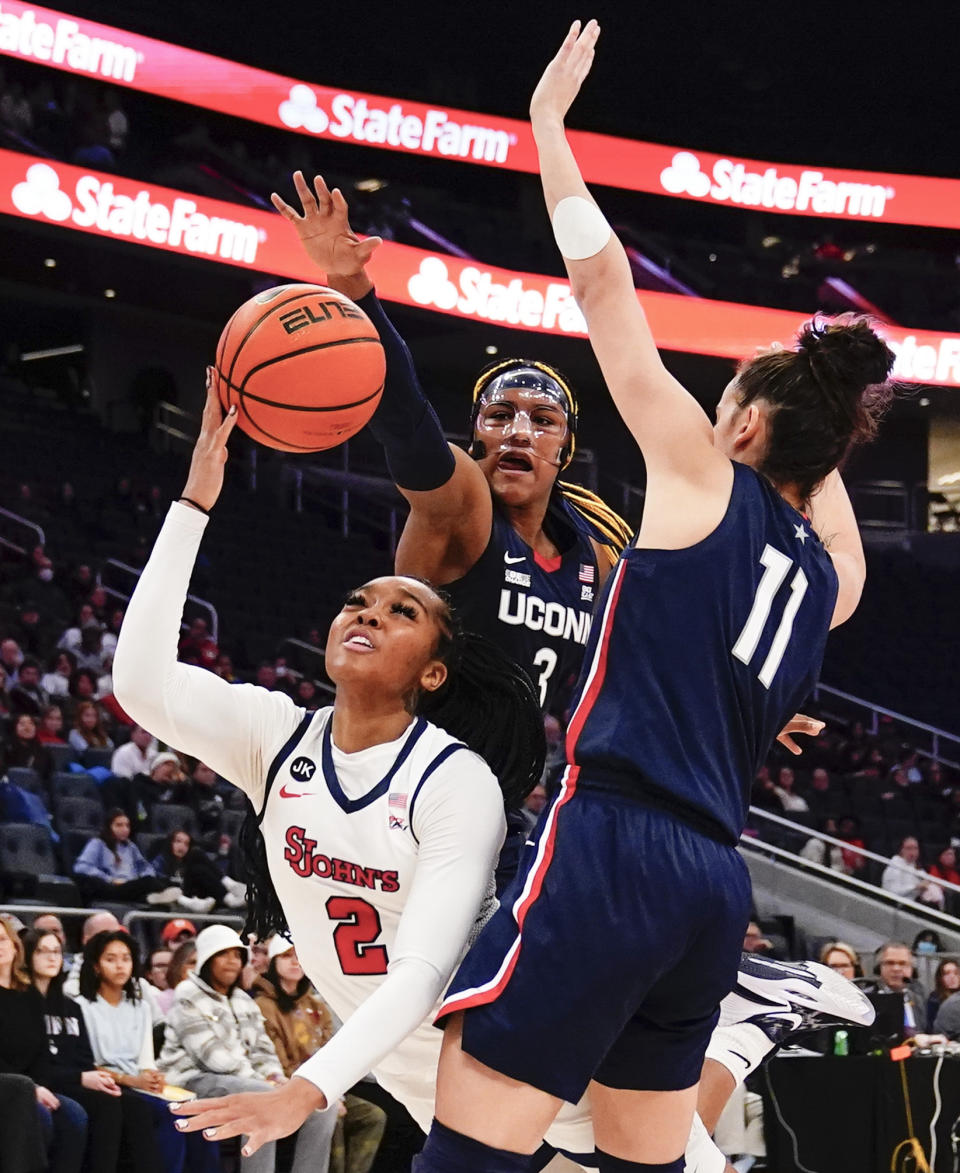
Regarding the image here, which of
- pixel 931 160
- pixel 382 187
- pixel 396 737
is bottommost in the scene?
pixel 396 737

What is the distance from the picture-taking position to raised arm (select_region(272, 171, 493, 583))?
11.9 ft

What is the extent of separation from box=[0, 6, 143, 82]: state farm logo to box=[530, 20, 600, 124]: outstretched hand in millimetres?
15475

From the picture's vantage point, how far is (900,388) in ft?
11.1

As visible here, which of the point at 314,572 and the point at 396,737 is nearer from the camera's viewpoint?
the point at 396,737

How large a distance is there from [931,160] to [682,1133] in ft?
81.3

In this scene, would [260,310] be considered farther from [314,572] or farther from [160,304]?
[160,304]

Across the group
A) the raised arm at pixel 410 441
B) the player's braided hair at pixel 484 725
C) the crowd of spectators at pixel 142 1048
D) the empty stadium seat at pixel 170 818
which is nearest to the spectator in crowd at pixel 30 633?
the empty stadium seat at pixel 170 818

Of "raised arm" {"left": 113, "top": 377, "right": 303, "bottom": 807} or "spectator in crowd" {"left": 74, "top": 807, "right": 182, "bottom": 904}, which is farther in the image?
"spectator in crowd" {"left": 74, "top": 807, "right": 182, "bottom": 904}

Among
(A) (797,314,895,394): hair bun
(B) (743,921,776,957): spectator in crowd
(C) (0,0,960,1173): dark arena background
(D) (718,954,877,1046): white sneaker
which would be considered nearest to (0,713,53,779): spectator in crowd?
(C) (0,0,960,1173): dark arena background

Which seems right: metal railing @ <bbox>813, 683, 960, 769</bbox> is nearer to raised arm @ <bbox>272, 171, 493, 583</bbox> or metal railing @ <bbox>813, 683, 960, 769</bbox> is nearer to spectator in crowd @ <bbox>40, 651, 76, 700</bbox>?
spectator in crowd @ <bbox>40, 651, 76, 700</bbox>

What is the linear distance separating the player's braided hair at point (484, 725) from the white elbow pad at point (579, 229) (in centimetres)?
98

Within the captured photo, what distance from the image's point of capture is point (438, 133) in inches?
785

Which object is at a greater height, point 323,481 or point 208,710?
point 323,481

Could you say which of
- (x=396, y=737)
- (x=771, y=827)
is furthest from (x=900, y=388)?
(x=771, y=827)
